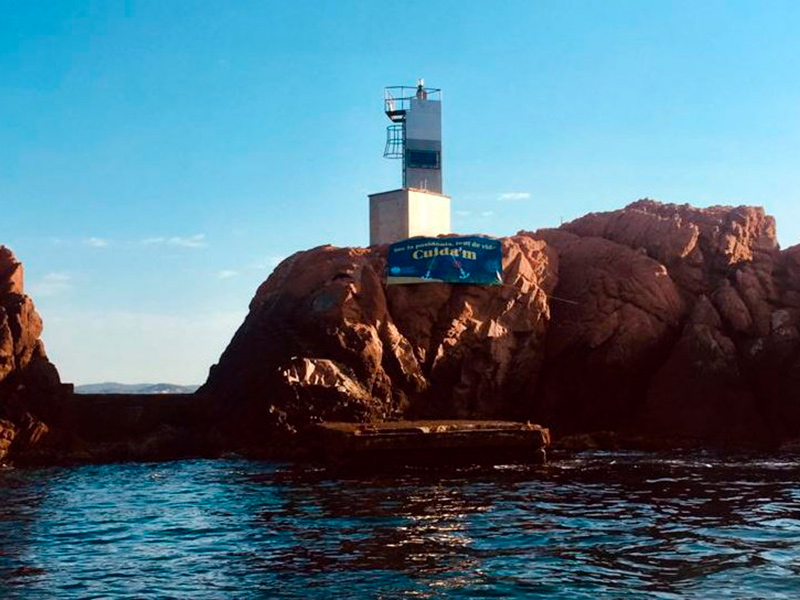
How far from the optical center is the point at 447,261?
55.9 m

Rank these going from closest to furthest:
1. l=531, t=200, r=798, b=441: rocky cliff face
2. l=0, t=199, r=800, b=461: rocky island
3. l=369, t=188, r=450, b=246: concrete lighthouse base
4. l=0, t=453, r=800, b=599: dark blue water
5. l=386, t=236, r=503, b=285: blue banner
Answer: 1. l=0, t=453, r=800, b=599: dark blue water
2. l=0, t=199, r=800, b=461: rocky island
3. l=531, t=200, r=798, b=441: rocky cliff face
4. l=386, t=236, r=503, b=285: blue banner
5. l=369, t=188, r=450, b=246: concrete lighthouse base

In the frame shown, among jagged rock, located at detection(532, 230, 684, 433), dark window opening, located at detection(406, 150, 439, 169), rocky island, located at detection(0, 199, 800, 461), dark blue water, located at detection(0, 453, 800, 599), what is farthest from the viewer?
dark window opening, located at detection(406, 150, 439, 169)

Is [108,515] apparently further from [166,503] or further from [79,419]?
[79,419]

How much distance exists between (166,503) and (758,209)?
4829cm

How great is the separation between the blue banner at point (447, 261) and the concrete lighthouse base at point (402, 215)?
6628mm

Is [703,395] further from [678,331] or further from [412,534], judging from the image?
[412,534]

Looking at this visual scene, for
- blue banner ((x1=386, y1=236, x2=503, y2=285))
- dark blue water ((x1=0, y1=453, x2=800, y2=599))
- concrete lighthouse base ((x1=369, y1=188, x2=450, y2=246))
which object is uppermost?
concrete lighthouse base ((x1=369, y1=188, x2=450, y2=246))

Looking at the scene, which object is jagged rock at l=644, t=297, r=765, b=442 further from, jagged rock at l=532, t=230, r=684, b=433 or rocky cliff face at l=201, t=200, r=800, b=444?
jagged rock at l=532, t=230, r=684, b=433

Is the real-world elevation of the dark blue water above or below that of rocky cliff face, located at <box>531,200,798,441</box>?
below

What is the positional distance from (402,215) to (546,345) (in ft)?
50.0

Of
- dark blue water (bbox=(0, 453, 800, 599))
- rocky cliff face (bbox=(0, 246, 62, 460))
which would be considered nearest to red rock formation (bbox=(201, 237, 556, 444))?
dark blue water (bbox=(0, 453, 800, 599))

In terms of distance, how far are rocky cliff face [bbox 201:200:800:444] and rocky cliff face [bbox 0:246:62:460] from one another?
9.63 metres

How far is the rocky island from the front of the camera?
49.4 metres

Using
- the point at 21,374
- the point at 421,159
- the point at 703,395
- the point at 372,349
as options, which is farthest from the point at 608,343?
the point at 21,374
